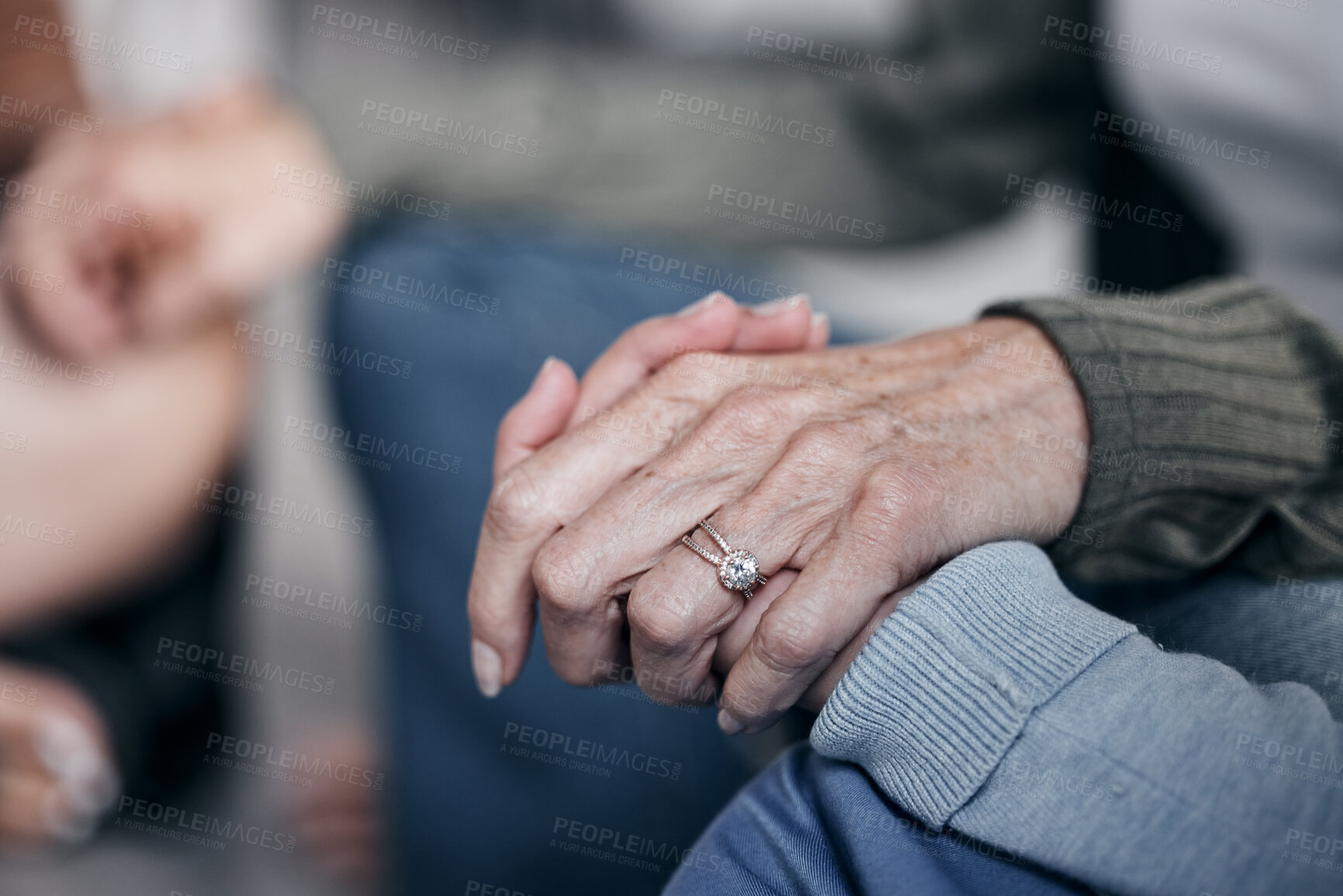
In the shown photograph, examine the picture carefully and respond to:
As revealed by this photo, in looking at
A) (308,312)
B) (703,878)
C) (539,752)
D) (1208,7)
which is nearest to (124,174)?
(308,312)

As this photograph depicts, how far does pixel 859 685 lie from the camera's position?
0.52 metres

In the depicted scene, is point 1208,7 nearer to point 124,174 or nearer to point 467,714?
point 467,714

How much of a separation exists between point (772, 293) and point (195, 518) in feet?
2.97

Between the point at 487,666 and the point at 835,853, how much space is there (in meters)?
0.30
